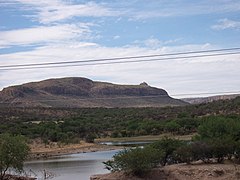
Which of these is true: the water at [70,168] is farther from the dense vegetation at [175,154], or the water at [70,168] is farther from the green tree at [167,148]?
the green tree at [167,148]

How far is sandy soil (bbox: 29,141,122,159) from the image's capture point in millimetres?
85938

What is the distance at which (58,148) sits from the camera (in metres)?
92.8

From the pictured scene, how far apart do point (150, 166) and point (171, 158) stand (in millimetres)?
5166

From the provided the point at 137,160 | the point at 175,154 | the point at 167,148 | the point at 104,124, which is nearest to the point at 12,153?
the point at 137,160

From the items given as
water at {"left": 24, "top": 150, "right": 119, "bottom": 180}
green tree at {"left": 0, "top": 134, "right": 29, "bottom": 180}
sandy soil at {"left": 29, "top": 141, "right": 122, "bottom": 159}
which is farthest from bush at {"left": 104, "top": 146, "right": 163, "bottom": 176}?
→ sandy soil at {"left": 29, "top": 141, "right": 122, "bottom": 159}

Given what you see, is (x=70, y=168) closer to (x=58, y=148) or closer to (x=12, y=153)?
(x=12, y=153)

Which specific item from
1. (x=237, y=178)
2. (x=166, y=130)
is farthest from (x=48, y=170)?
(x=166, y=130)

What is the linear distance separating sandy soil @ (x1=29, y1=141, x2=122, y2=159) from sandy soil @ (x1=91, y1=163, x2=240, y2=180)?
38.7m

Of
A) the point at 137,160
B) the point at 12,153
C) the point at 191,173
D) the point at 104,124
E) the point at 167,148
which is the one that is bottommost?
the point at 191,173

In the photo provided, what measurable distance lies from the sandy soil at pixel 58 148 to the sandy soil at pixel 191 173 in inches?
1525

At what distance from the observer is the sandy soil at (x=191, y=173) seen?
42906 millimetres

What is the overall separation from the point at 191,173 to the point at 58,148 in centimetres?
5207

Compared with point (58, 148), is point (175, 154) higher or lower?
higher

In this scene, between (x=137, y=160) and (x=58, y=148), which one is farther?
(x=58, y=148)
